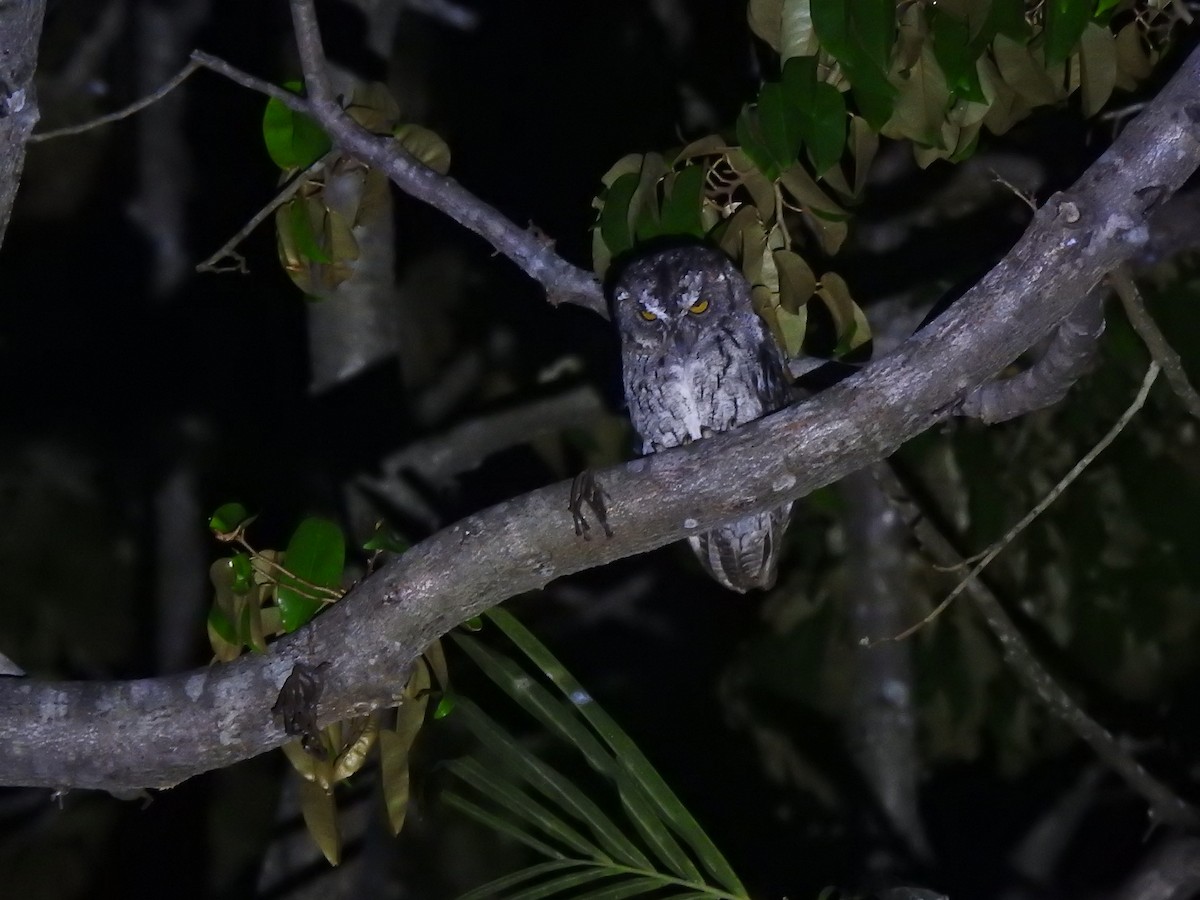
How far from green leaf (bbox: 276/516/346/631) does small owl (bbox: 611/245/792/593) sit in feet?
2.45

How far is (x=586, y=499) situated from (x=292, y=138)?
35.7 inches

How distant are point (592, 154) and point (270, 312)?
124cm

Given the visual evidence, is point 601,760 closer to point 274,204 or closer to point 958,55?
point 274,204

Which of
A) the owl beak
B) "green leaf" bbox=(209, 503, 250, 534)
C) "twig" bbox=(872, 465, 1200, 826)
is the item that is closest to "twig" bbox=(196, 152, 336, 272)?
"green leaf" bbox=(209, 503, 250, 534)

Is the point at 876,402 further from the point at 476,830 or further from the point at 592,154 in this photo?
the point at 476,830

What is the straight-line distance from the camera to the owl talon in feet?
4.96

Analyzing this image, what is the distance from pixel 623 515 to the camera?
1532 millimetres

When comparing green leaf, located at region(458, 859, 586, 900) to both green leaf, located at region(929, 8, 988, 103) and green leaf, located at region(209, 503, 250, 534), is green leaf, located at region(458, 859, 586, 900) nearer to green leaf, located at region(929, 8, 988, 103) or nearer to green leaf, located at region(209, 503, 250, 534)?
green leaf, located at region(209, 503, 250, 534)

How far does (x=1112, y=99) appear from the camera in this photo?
3.03 m

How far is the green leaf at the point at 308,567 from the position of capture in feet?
5.91

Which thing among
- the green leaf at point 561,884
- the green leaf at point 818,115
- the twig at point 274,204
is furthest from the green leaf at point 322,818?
the green leaf at point 818,115

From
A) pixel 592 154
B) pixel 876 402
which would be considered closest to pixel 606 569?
pixel 592 154

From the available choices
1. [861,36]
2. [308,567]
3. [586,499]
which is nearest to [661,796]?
[586,499]

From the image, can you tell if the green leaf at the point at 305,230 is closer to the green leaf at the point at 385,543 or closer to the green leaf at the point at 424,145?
the green leaf at the point at 424,145
